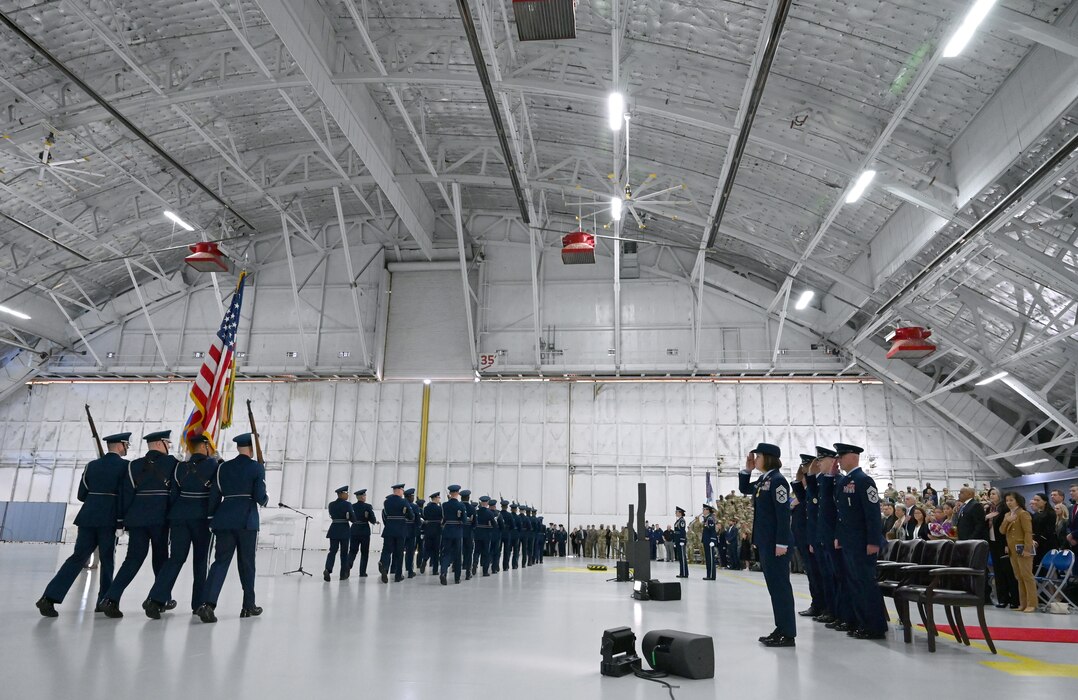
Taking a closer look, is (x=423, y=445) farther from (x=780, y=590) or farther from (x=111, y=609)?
(x=780, y=590)

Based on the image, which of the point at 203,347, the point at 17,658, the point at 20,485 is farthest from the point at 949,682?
the point at 20,485

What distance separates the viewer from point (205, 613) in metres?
5.79

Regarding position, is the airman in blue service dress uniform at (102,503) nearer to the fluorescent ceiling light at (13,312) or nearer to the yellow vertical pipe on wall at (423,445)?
the yellow vertical pipe on wall at (423,445)

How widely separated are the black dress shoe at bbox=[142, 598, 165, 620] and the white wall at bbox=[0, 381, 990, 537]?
64.5 ft

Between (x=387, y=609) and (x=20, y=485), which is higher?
(x=20, y=485)

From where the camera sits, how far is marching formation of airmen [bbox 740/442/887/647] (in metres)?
5.46

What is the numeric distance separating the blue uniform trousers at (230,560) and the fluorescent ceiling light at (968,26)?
35.6 ft

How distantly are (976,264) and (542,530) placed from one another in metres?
13.3

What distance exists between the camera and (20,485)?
2719 centimetres

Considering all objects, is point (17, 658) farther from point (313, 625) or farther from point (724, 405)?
point (724, 405)

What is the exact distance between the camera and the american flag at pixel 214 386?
8.30 metres

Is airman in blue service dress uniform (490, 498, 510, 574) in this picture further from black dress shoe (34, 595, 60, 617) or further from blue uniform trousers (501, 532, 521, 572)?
black dress shoe (34, 595, 60, 617)

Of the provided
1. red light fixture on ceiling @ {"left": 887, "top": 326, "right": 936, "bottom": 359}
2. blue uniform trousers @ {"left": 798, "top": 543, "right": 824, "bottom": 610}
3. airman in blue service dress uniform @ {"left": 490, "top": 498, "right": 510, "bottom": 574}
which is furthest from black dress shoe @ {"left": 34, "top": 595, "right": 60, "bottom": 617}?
red light fixture on ceiling @ {"left": 887, "top": 326, "right": 936, "bottom": 359}

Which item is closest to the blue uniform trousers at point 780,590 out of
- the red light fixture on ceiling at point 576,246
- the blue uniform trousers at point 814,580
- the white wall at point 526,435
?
the blue uniform trousers at point 814,580
